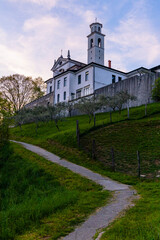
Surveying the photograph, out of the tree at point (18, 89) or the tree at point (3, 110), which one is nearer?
the tree at point (3, 110)

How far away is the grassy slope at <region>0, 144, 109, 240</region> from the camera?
17.9 ft

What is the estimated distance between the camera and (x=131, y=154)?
14242mm

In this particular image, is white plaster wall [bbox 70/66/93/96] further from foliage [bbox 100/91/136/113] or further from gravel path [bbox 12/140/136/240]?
gravel path [bbox 12/140/136/240]

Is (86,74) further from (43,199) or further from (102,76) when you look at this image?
(43,199)

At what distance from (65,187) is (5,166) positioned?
6.68m

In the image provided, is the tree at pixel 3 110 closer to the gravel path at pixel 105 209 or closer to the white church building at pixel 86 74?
the gravel path at pixel 105 209

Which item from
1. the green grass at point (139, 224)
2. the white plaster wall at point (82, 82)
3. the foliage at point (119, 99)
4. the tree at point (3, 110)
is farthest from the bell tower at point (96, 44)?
the green grass at point (139, 224)

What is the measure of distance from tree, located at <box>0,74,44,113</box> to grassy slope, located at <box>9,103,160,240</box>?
94.4 feet

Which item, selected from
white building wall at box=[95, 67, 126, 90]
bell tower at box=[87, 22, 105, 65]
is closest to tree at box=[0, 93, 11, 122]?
white building wall at box=[95, 67, 126, 90]

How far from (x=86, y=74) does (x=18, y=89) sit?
22.2 metres

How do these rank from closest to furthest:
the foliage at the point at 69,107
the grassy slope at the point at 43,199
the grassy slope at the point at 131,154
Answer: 1. the grassy slope at the point at 131,154
2. the grassy slope at the point at 43,199
3. the foliage at the point at 69,107

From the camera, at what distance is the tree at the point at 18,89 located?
172 feet

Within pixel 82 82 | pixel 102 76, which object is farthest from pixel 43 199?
pixel 82 82

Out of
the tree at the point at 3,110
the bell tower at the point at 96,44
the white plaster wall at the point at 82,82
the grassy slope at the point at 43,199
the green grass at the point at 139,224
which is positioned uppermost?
the bell tower at the point at 96,44
